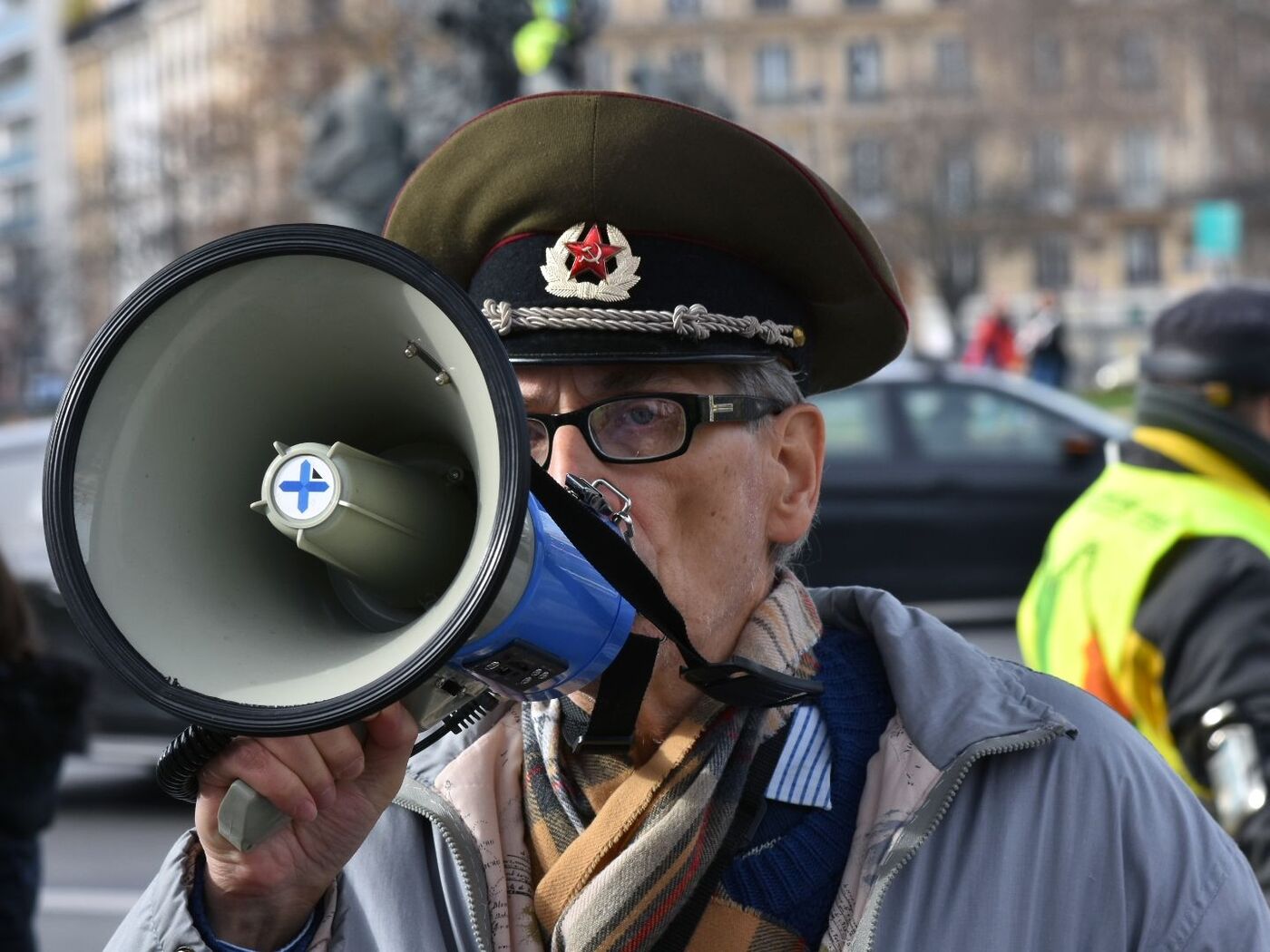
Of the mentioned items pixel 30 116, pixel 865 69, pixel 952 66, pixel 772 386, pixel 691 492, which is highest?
pixel 30 116

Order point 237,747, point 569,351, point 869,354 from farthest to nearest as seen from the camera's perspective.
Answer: point 869,354 < point 569,351 < point 237,747

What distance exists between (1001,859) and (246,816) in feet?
2.44

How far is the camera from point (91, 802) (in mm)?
8055

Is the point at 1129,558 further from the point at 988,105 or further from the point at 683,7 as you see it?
the point at 683,7

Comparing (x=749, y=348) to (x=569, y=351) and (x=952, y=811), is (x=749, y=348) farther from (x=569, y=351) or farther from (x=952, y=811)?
(x=952, y=811)

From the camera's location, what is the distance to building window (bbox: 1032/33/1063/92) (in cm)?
4156

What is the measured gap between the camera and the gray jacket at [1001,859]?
6.09 feet

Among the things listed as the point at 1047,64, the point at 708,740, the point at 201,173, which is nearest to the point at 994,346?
the point at 1047,64

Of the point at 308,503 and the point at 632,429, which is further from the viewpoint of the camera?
the point at 632,429

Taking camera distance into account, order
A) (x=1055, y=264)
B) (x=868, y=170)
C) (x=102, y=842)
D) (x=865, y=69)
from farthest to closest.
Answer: (x=1055, y=264), (x=865, y=69), (x=868, y=170), (x=102, y=842)

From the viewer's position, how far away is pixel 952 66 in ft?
162

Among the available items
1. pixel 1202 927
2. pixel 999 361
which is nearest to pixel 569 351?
pixel 1202 927

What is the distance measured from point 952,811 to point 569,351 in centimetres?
62

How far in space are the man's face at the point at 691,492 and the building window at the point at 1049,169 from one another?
48.3 m
